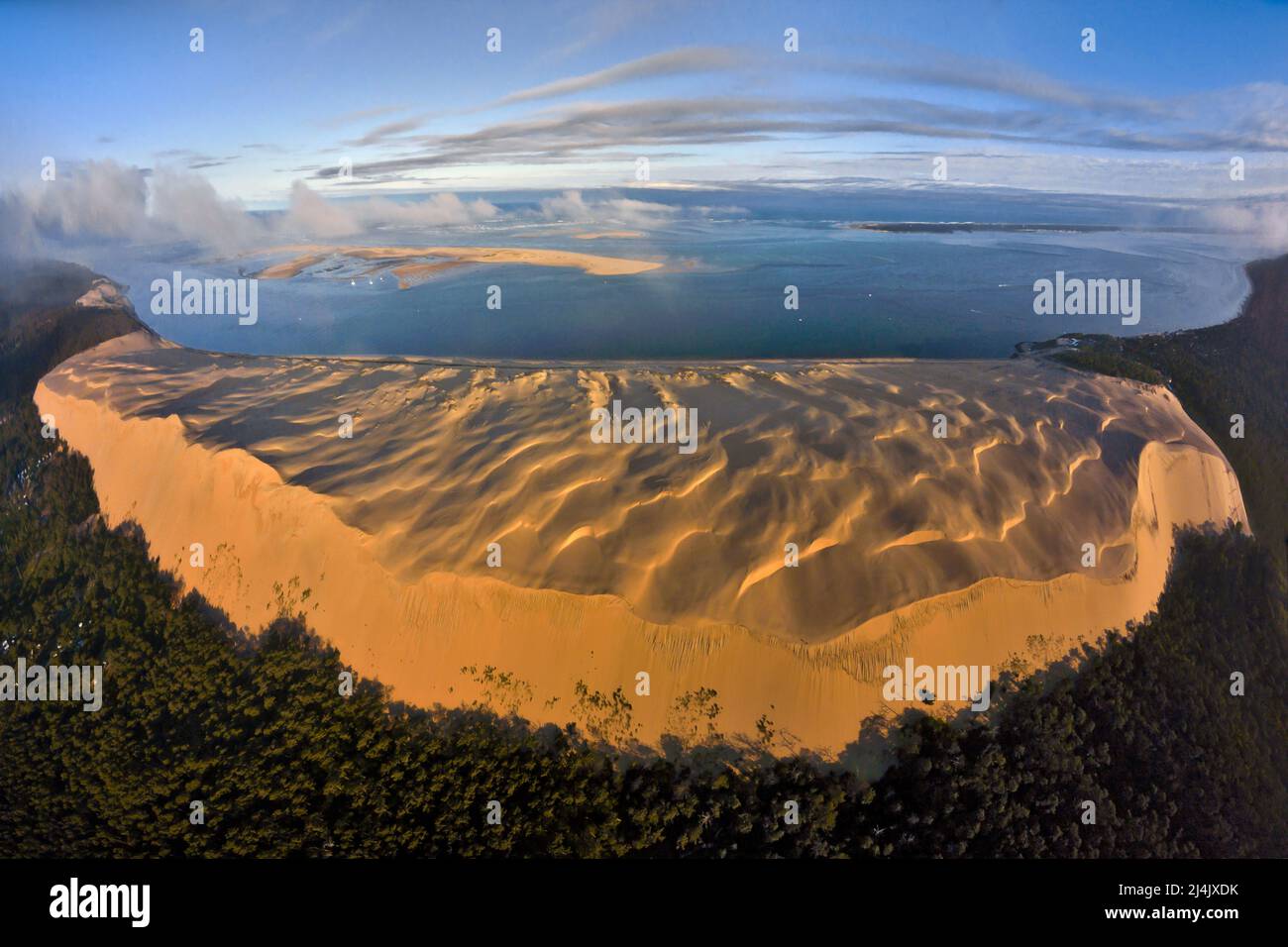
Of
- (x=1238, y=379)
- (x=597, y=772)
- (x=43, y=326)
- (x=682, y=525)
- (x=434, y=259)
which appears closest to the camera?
(x=597, y=772)

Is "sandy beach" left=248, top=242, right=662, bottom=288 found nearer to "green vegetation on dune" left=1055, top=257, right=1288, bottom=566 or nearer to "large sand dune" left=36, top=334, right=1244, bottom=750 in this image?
"large sand dune" left=36, top=334, right=1244, bottom=750

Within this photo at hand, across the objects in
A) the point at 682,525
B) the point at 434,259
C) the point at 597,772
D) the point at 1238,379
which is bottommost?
the point at 597,772

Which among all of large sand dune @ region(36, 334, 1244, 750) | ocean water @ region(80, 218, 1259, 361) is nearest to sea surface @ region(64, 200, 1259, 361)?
ocean water @ region(80, 218, 1259, 361)

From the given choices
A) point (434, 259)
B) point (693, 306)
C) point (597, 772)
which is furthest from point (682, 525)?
point (434, 259)

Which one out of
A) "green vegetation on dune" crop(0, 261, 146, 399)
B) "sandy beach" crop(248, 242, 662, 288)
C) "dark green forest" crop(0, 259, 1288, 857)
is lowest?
"dark green forest" crop(0, 259, 1288, 857)

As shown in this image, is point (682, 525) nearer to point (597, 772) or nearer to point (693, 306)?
point (597, 772)

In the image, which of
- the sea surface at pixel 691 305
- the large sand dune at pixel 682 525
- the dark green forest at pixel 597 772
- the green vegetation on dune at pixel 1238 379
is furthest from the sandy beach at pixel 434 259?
the dark green forest at pixel 597 772
